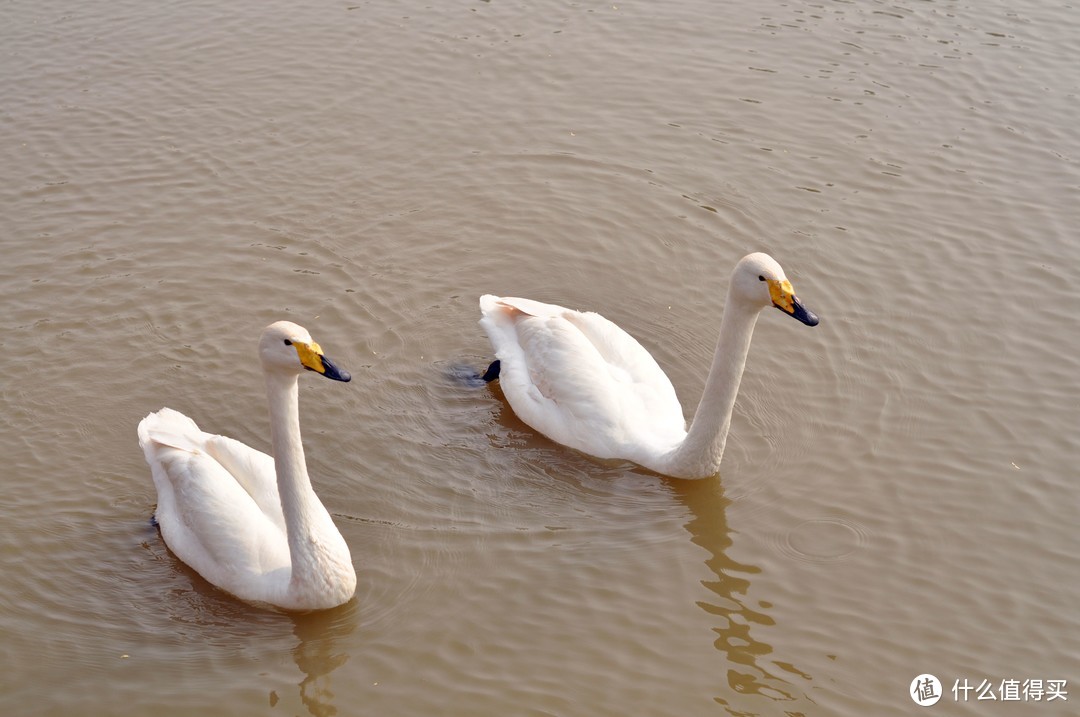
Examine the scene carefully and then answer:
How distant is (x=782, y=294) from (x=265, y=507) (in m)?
3.92

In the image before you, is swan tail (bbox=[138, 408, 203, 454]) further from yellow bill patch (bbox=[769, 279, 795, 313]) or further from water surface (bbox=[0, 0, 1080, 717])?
yellow bill patch (bbox=[769, 279, 795, 313])

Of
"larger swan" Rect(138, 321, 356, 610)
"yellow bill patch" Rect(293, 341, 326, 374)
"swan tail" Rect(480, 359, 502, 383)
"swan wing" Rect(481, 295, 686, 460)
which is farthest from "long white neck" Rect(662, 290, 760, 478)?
"yellow bill patch" Rect(293, 341, 326, 374)

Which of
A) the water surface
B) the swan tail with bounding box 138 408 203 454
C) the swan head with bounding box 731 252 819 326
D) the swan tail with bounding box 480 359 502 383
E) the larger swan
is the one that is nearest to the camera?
the larger swan

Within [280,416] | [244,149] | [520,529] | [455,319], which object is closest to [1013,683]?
[520,529]

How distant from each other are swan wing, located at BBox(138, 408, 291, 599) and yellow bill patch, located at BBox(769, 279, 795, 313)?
12.4ft

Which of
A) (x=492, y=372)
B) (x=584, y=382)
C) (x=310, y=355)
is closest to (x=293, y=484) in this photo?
(x=310, y=355)

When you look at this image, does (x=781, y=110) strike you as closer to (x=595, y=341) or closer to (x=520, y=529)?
(x=595, y=341)

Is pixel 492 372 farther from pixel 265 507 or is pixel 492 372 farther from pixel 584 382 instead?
pixel 265 507

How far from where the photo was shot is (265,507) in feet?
26.7

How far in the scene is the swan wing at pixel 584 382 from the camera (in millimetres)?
9188

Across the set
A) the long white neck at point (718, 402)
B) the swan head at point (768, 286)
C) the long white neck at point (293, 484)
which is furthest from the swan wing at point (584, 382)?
the long white neck at point (293, 484)

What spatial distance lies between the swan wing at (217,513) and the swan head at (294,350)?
50.6 inches

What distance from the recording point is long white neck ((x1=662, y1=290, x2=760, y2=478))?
8.51 meters

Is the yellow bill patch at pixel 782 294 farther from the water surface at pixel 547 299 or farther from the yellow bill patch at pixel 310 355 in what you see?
the yellow bill patch at pixel 310 355
